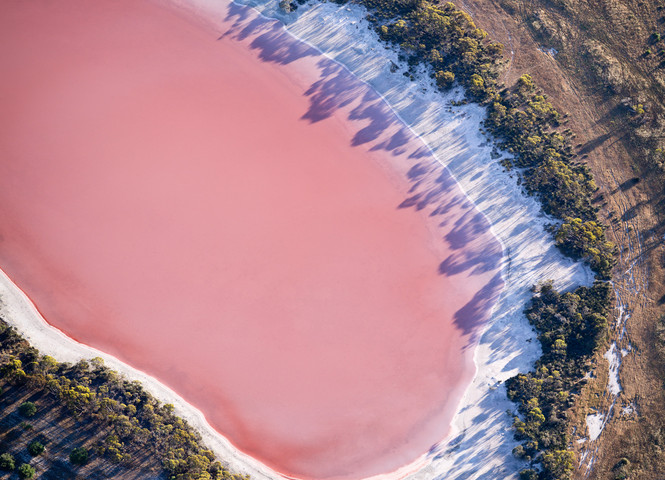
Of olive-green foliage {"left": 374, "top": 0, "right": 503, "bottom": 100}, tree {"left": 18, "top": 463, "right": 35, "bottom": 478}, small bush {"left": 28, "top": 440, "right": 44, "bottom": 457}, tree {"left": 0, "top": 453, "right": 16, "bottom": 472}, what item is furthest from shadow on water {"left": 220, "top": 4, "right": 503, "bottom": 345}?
tree {"left": 0, "top": 453, "right": 16, "bottom": 472}

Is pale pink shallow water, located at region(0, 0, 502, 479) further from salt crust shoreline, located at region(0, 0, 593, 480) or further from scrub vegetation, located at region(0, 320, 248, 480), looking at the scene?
scrub vegetation, located at region(0, 320, 248, 480)

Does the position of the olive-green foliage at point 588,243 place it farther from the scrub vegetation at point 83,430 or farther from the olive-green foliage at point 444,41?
the scrub vegetation at point 83,430

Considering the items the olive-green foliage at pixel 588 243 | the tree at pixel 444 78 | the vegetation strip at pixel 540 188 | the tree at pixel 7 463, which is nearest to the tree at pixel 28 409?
the tree at pixel 7 463

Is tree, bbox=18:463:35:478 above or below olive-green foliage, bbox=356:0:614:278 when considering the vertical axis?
below

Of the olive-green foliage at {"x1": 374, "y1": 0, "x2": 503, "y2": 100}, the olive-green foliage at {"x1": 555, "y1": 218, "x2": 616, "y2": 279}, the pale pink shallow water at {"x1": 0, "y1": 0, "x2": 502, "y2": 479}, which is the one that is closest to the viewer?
the pale pink shallow water at {"x1": 0, "y1": 0, "x2": 502, "y2": 479}

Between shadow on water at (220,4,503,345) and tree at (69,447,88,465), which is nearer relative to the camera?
tree at (69,447,88,465)

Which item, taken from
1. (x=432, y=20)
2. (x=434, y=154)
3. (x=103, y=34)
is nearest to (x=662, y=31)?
(x=432, y=20)

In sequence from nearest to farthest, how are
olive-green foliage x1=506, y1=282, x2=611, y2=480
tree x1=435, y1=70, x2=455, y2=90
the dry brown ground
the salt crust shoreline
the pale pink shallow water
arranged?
olive-green foliage x1=506, y1=282, x2=611, y2=480 → the salt crust shoreline → the dry brown ground → the pale pink shallow water → tree x1=435, y1=70, x2=455, y2=90
